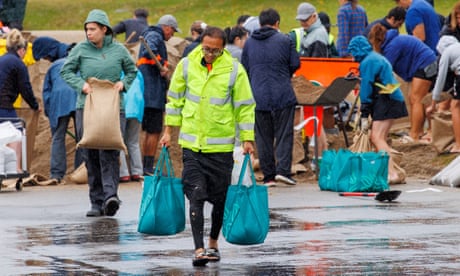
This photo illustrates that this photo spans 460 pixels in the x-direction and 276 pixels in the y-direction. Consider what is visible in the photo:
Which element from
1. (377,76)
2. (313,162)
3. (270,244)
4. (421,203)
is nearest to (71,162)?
(313,162)

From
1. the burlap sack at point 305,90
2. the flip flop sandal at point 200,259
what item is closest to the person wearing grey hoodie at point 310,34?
the burlap sack at point 305,90

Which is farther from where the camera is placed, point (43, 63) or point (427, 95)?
point (43, 63)

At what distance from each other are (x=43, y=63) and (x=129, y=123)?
15.9 ft

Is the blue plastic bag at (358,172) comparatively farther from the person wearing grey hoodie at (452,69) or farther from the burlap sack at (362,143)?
the person wearing grey hoodie at (452,69)

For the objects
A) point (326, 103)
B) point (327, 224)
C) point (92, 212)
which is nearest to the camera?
point (327, 224)

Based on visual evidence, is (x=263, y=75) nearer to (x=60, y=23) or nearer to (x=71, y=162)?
(x=71, y=162)

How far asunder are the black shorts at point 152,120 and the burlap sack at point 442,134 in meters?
3.74

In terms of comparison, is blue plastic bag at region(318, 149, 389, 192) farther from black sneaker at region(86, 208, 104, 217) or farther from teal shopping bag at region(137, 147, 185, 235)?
teal shopping bag at region(137, 147, 185, 235)

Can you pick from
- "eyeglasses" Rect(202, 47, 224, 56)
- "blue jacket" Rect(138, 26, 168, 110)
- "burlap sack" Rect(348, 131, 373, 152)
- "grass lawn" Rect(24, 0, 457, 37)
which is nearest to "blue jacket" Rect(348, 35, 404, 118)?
"burlap sack" Rect(348, 131, 373, 152)

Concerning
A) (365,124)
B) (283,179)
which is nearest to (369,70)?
(365,124)

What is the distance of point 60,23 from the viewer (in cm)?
4684

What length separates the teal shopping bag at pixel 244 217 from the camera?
1035cm

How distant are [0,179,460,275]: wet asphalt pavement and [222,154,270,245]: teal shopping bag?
0.60 ft

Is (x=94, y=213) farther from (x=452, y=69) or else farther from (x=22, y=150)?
(x=452, y=69)
